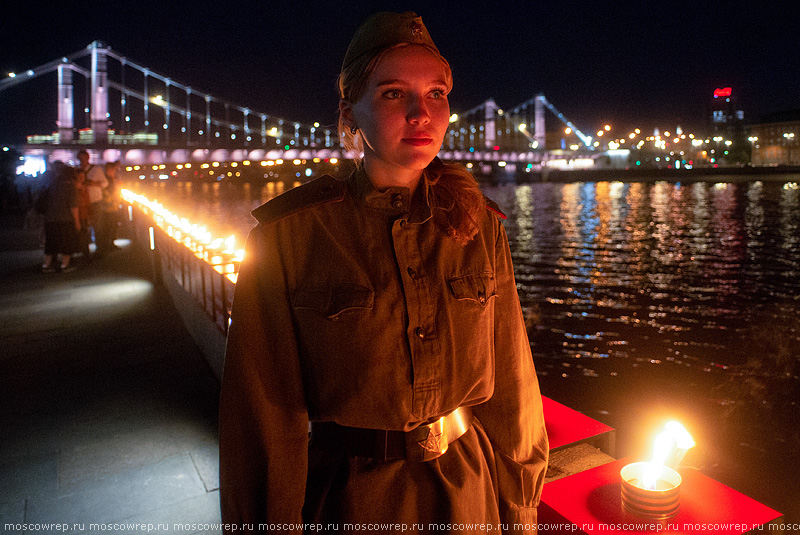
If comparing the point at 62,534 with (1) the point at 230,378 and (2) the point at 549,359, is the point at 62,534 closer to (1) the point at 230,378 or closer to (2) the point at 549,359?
(1) the point at 230,378

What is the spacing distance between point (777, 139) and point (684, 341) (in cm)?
9371

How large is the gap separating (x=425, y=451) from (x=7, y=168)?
37.7m

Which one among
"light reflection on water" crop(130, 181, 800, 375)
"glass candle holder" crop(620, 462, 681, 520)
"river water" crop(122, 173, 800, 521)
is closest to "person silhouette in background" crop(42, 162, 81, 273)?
"light reflection on water" crop(130, 181, 800, 375)

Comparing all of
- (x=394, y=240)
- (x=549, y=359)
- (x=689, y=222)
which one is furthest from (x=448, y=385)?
(x=689, y=222)

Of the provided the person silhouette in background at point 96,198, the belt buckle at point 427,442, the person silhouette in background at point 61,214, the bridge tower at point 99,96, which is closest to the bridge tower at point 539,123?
the bridge tower at point 99,96

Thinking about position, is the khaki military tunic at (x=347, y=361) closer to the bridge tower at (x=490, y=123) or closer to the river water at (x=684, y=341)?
the river water at (x=684, y=341)

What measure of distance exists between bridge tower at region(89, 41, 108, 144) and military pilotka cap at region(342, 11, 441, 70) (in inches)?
1820

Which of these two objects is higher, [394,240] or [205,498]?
[394,240]

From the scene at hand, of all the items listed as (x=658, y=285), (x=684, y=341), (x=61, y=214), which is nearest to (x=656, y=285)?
(x=658, y=285)

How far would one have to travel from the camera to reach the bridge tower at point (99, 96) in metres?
43.1

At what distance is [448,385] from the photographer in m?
1.32

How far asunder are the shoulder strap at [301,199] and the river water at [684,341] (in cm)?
155

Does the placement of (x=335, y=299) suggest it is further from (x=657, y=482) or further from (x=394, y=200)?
(x=657, y=482)

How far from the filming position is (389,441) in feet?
4.24
